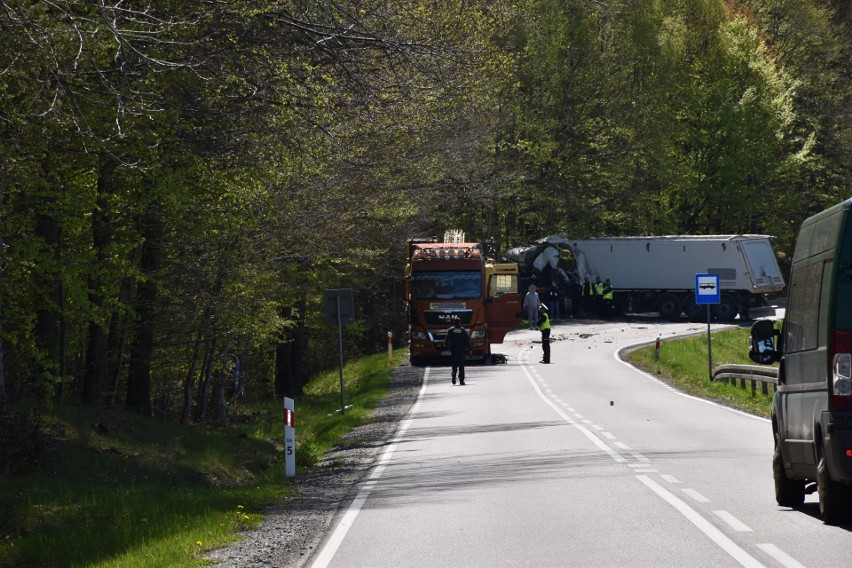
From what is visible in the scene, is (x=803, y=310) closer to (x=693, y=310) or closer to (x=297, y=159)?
(x=297, y=159)

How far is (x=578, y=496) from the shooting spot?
13.1m

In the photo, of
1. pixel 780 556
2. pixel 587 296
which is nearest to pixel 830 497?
pixel 780 556

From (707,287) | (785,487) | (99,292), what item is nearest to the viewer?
(785,487)

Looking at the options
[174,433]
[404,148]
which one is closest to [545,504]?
[174,433]

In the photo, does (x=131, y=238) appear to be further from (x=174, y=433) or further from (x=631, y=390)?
(x=631, y=390)

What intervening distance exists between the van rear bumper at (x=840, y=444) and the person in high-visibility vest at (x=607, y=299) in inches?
1961

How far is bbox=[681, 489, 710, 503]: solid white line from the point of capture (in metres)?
12.4

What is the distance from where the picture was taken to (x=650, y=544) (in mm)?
9891

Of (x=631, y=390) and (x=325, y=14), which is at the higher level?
(x=325, y=14)

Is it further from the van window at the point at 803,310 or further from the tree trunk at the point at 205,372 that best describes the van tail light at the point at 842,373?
the tree trunk at the point at 205,372

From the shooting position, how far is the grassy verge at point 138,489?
11.8 metres

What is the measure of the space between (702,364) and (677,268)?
17.3m

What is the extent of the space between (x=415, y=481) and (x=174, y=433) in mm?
9614

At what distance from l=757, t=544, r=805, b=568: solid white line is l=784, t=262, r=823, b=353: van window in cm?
168
